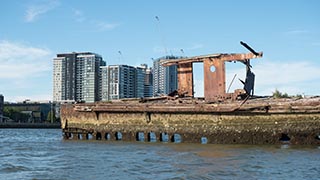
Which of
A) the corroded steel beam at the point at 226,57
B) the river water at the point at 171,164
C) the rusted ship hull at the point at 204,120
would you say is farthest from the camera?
the corroded steel beam at the point at 226,57

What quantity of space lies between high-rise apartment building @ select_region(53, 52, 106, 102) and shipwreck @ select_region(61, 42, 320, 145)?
2982 inches

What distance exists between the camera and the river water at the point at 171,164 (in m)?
12.9

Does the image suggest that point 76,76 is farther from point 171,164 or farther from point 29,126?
point 171,164

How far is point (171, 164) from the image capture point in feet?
49.6

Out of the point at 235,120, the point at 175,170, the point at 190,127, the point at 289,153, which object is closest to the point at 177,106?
the point at 190,127

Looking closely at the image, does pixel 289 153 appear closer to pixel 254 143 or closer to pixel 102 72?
pixel 254 143

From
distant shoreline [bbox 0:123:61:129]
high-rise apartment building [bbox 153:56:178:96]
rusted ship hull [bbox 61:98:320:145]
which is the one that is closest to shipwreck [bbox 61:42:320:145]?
rusted ship hull [bbox 61:98:320:145]

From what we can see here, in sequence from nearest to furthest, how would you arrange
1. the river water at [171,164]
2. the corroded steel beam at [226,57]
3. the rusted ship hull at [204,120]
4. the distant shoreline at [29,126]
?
the river water at [171,164] < the rusted ship hull at [204,120] < the corroded steel beam at [226,57] < the distant shoreline at [29,126]

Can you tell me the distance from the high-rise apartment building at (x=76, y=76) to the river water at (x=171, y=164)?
84.3 metres

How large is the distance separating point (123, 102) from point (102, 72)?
8227cm

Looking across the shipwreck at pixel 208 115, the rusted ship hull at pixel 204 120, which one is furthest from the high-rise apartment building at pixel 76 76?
the shipwreck at pixel 208 115

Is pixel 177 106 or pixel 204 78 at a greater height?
pixel 204 78

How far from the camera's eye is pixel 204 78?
2486cm

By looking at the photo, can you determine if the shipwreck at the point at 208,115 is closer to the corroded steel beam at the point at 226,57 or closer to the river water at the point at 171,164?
the corroded steel beam at the point at 226,57
